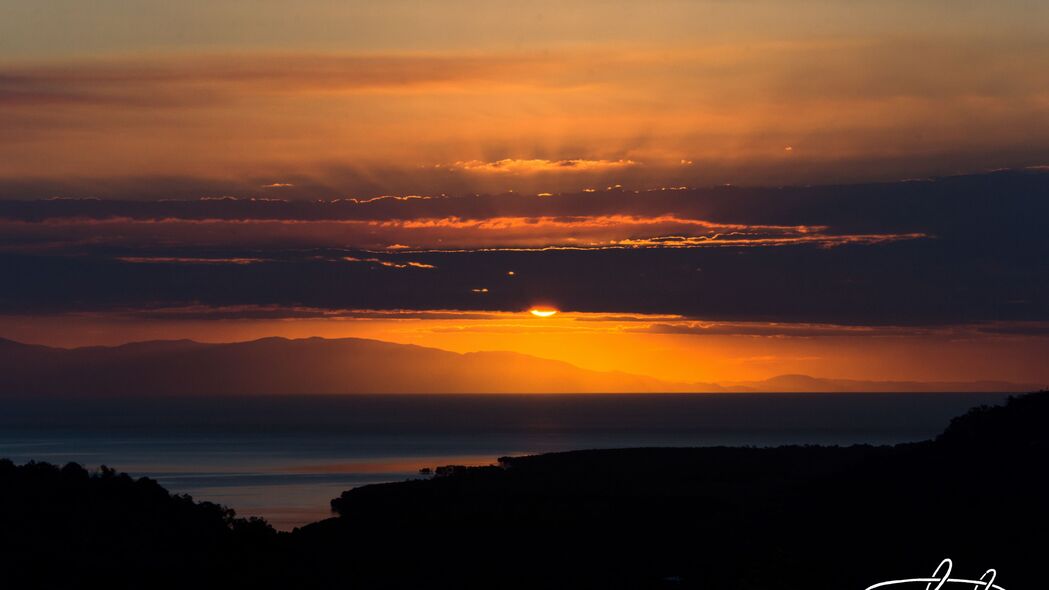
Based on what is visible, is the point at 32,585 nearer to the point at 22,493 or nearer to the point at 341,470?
the point at 22,493

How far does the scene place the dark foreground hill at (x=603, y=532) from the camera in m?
35.9

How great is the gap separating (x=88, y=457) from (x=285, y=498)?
5885 cm

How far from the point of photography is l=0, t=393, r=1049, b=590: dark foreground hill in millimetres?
35875

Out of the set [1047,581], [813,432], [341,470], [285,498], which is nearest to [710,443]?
[813,432]

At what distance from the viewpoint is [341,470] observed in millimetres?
110875

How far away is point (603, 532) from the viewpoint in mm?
53688

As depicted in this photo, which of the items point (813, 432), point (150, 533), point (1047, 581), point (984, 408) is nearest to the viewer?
point (1047, 581)

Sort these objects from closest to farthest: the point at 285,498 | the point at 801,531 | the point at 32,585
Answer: the point at 32,585 → the point at 801,531 → the point at 285,498
